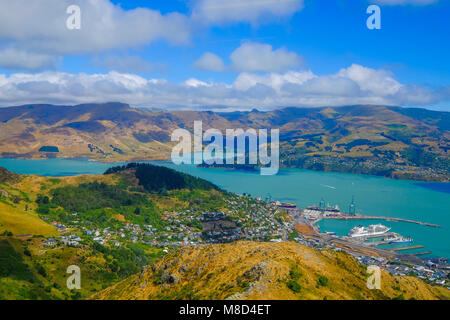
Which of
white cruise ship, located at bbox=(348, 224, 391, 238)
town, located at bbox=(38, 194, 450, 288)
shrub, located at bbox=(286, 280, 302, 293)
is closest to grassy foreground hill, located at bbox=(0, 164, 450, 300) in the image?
shrub, located at bbox=(286, 280, 302, 293)

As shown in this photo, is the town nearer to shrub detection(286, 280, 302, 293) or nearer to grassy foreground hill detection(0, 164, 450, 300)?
grassy foreground hill detection(0, 164, 450, 300)

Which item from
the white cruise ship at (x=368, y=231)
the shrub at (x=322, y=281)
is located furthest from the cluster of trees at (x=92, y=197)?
the shrub at (x=322, y=281)

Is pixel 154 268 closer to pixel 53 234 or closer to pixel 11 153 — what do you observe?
pixel 53 234

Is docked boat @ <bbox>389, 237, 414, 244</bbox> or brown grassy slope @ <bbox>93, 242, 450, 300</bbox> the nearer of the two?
brown grassy slope @ <bbox>93, 242, 450, 300</bbox>

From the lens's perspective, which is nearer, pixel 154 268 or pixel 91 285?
pixel 154 268

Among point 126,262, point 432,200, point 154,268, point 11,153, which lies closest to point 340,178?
point 432,200

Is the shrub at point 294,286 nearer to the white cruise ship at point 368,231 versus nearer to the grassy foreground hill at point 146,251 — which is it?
the grassy foreground hill at point 146,251
